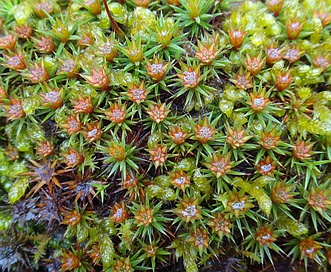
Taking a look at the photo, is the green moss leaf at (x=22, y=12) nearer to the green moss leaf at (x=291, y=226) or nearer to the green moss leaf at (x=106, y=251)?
the green moss leaf at (x=106, y=251)

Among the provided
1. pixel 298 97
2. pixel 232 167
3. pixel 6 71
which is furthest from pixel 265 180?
pixel 6 71

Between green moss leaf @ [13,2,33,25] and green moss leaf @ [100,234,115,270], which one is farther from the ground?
green moss leaf @ [13,2,33,25]

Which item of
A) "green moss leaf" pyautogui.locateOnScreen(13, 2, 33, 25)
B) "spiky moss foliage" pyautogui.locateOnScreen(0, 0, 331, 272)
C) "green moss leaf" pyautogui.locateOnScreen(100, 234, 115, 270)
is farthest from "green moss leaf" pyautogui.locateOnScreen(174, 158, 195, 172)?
"green moss leaf" pyautogui.locateOnScreen(13, 2, 33, 25)

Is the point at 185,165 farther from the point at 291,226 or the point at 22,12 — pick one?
the point at 22,12

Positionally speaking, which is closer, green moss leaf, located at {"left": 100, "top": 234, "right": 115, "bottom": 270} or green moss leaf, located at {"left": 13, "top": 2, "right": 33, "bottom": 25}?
green moss leaf, located at {"left": 100, "top": 234, "right": 115, "bottom": 270}

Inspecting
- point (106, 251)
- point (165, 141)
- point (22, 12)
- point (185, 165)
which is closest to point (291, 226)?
point (185, 165)

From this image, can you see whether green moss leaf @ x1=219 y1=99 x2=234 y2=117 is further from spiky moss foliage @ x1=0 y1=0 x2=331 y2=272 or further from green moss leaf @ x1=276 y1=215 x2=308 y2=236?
green moss leaf @ x1=276 y1=215 x2=308 y2=236

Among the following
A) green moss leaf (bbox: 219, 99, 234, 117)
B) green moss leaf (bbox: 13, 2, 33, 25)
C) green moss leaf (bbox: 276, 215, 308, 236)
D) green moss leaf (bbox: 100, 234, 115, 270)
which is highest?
green moss leaf (bbox: 13, 2, 33, 25)

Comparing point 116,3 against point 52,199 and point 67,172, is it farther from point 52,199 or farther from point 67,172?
point 52,199

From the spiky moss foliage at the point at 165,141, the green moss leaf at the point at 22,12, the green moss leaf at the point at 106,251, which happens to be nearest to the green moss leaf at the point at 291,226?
the spiky moss foliage at the point at 165,141
